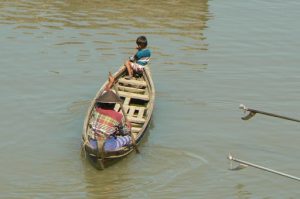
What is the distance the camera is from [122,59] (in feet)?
51.8

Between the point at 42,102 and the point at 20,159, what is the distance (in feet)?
7.95

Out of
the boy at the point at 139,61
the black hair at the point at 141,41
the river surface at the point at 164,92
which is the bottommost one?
the river surface at the point at 164,92

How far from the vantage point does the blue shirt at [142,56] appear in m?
13.2

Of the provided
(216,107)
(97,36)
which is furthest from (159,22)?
(216,107)

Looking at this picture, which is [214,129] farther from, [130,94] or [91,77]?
[91,77]

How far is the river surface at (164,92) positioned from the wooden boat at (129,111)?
1.03 ft

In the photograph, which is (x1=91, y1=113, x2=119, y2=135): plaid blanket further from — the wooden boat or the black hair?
the black hair

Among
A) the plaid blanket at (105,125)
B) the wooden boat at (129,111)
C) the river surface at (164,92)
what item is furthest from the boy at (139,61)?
the plaid blanket at (105,125)

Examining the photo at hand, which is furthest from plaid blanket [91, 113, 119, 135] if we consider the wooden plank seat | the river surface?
the wooden plank seat

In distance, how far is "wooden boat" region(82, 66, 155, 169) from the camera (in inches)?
413

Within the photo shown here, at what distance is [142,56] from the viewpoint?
43.3 ft

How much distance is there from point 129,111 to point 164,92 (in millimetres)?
1980

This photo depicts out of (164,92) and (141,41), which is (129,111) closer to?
(141,41)

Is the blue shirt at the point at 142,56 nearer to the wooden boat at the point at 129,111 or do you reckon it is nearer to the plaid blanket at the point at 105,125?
the wooden boat at the point at 129,111
